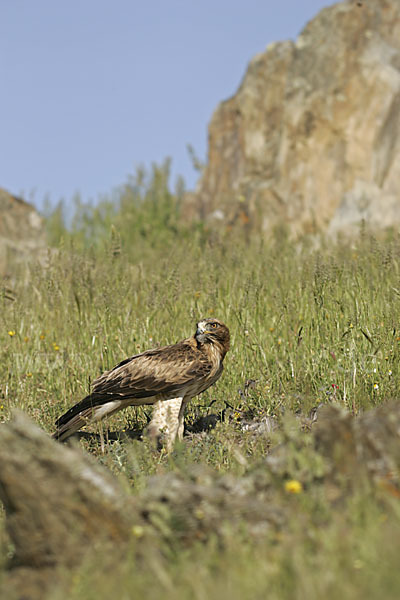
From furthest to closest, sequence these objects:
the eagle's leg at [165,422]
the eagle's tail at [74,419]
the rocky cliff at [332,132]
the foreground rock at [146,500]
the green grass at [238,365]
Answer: the rocky cliff at [332,132] → the eagle's tail at [74,419] → the eagle's leg at [165,422] → the foreground rock at [146,500] → the green grass at [238,365]

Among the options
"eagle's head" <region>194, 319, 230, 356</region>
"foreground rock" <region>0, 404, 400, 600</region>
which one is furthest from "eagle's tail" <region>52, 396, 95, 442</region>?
"foreground rock" <region>0, 404, 400, 600</region>

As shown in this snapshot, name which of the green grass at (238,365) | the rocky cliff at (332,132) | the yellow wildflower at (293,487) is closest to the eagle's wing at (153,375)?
the green grass at (238,365)

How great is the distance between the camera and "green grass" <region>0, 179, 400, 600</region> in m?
2.26

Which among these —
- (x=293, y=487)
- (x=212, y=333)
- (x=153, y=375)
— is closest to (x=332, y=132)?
(x=212, y=333)

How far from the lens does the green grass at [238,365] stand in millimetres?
2264

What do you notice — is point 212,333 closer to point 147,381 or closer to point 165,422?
point 147,381

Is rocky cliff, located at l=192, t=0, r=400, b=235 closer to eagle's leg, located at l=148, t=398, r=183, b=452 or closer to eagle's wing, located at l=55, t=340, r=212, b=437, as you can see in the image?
eagle's wing, located at l=55, t=340, r=212, b=437

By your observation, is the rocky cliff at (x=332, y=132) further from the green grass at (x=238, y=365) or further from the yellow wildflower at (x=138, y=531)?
the yellow wildflower at (x=138, y=531)

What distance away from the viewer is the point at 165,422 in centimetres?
549

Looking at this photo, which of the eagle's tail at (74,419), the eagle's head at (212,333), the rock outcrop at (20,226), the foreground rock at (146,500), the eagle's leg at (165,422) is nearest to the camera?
the foreground rock at (146,500)

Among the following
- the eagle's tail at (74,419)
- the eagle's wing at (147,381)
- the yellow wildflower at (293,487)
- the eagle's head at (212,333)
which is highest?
the eagle's head at (212,333)

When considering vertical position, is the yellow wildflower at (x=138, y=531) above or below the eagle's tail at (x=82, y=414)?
below

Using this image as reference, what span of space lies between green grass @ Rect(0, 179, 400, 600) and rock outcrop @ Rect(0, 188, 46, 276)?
8.69ft

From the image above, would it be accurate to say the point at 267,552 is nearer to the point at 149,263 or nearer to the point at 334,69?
the point at 149,263
